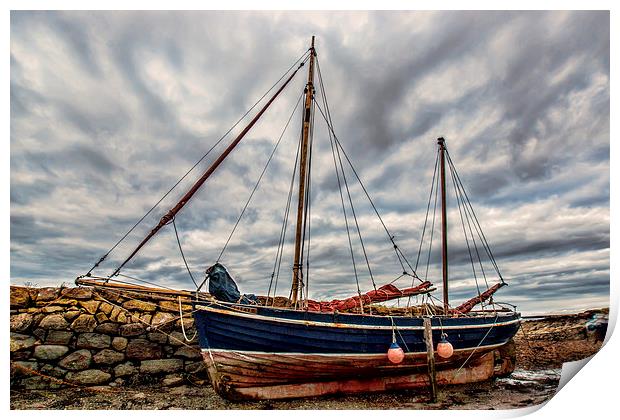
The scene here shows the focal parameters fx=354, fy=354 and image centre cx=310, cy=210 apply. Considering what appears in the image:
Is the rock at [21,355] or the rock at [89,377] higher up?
the rock at [21,355]

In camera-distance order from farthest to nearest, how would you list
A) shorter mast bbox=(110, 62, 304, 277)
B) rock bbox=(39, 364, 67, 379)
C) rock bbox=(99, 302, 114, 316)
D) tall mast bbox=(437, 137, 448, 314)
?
1. tall mast bbox=(437, 137, 448, 314)
2. rock bbox=(99, 302, 114, 316)
3. rock bbox=(39, 364, 67, 379)
4. shorter mast bbox=(110, 62, 304, 277)

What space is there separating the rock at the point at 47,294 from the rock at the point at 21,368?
145 cm

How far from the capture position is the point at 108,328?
29.9ft

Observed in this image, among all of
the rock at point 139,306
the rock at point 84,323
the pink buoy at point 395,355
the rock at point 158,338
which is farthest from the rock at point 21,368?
the pink buoy at point 395,355

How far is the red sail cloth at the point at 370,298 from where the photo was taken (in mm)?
9445

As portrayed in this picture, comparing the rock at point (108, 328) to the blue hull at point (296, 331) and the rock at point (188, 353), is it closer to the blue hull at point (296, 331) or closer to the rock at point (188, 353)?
the rock at point (188, 353)

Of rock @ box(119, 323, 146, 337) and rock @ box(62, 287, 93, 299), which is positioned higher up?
rock @ box(62, 287, 93, 299)

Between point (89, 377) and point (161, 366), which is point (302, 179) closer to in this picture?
point (161, 366)

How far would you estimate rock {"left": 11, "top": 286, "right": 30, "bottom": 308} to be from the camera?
852 centimetres

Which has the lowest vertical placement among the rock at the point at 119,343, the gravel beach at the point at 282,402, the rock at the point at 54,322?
the gravel beach at the point at 282,402

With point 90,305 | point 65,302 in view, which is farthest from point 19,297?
point 90,305

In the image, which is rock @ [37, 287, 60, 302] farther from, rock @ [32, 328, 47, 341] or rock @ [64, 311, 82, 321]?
rock @ [32, 328, 47, 341]

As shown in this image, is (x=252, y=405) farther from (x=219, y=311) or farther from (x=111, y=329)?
(x=111, y=329)

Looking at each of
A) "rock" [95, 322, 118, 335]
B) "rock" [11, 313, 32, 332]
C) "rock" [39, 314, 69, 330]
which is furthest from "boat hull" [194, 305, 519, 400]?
"rock" [11, 313, 32, 332]
